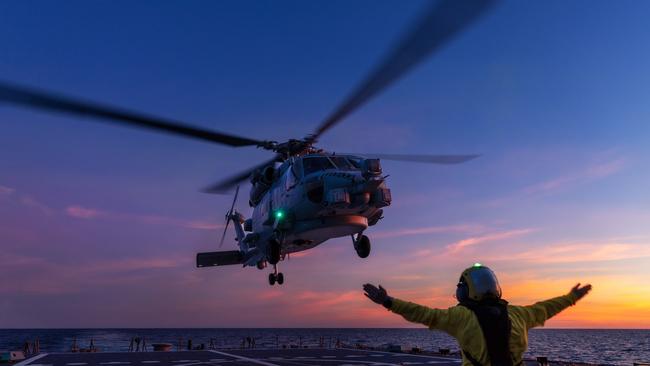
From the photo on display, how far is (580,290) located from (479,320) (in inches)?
58.5

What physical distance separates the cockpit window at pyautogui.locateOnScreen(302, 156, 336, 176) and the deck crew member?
13.9 metres

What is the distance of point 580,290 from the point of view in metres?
5.26

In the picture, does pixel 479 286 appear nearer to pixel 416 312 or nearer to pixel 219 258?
pixel 416 312

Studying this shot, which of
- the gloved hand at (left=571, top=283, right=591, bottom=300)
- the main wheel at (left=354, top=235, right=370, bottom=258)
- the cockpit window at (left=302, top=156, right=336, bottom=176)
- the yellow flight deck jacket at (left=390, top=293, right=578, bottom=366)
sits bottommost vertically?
the yellow flight deck jacket at (left=390, top=293, right=578, bottom=366)

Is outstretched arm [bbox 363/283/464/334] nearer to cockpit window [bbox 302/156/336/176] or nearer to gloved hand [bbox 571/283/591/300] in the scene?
gloved hand [bbox 571/283/591/300]

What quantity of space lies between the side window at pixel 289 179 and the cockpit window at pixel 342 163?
1545 millimetres

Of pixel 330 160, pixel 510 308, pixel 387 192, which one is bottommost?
pixel 510 308

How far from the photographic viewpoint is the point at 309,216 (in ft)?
60.5

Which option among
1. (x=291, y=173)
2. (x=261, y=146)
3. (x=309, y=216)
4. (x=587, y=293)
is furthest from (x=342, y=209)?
(x=587, y=293)

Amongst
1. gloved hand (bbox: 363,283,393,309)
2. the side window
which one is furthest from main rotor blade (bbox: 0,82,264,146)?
gloved hand (bbox: 363,283,393,309)

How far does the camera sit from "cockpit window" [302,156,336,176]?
18531 millimetres

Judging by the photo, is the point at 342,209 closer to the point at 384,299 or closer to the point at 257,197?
the point at 257,197

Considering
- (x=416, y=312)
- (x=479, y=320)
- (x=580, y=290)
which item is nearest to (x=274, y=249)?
(x=580, y=290)

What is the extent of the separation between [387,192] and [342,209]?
1615 mm
